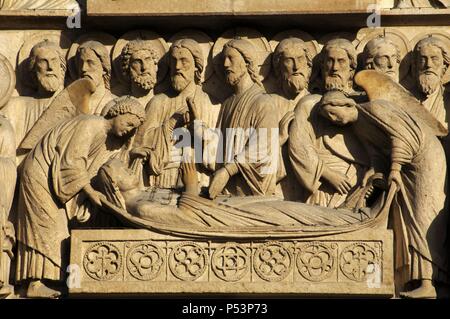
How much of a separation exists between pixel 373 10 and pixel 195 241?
2548 millimetres

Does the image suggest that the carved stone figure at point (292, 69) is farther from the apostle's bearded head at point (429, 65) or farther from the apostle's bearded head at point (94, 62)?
the apostle's bearded head at point (94, 62)

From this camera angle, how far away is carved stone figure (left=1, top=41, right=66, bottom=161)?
66.0 ft

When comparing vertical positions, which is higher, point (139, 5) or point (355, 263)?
point (139, 5)


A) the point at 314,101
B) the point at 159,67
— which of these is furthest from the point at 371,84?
the point at 159,67

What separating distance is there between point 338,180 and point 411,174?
615mm

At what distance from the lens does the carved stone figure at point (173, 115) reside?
19.8m

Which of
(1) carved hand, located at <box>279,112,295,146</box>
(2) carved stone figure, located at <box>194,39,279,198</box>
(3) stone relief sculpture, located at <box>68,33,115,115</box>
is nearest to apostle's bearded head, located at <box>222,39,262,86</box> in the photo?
(2) carved stone figure, located at <box>194,39,279,198</box>

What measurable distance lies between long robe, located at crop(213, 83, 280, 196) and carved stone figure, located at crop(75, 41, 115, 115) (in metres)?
1.09

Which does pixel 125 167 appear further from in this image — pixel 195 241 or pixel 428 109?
pixel 428 109

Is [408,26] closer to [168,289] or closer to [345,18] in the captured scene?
[345,18]

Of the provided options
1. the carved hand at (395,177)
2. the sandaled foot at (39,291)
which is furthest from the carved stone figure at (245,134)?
Answer: the sandaled foot at (39,291)

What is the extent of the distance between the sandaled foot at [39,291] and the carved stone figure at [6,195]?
7.2 inches
